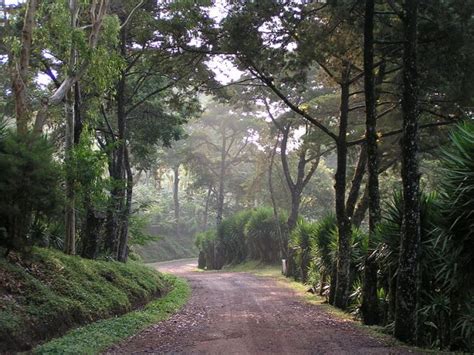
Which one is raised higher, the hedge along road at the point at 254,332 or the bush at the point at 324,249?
the bush at the point at 324,249

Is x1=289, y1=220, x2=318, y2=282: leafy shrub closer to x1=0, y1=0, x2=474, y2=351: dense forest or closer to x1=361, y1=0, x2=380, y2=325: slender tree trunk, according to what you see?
x1=0, y1=0, x2=474, y2=351: dense forest

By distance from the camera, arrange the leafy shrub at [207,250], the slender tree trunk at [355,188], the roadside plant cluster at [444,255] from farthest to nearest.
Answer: the leafy shrub at [207,250]
the slender tree trunk at [355,188]
the roadside plant cluster at [444,255]

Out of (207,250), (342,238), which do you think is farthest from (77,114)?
(207,250)

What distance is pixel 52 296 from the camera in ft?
31.0

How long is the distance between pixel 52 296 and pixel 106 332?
1242 millimetres

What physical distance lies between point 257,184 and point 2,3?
88.6 ft

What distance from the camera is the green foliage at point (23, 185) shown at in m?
9.05

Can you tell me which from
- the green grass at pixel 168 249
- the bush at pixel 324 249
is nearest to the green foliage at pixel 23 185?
the bush at pixel 324 249

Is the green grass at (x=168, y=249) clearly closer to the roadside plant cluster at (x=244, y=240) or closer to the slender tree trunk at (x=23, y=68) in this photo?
the roadside plant cluster at (x=244, y=240)

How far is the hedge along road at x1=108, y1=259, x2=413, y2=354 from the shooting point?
8.98m

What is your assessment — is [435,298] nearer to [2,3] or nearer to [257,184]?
[2,3]

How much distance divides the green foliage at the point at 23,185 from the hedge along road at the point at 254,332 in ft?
10.1

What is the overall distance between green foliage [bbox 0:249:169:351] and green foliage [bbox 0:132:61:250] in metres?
0.68

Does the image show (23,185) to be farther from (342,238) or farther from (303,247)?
(303,247)
